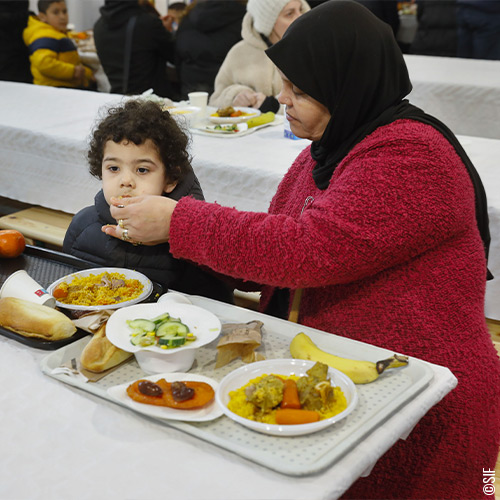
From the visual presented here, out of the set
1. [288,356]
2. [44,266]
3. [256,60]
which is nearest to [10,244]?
[44,266]

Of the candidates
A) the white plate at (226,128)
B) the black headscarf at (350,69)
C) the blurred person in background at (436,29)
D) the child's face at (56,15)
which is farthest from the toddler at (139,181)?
the blurred person in background at (436,29)

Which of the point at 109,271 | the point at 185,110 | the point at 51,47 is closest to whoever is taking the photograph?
the point at 109,271

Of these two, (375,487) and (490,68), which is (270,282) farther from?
(490,68)

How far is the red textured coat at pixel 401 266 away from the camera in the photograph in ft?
4.34

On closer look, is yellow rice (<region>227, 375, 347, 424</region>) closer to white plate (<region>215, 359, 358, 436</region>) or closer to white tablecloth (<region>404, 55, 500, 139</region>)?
white plate (<region>215, 359, 358, 436</region>)

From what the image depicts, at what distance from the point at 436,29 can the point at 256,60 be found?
105 inches

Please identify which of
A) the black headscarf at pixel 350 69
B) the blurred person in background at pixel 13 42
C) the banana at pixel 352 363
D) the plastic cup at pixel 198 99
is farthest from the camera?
the blurred person in background at pixel 13 42

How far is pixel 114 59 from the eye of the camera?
215 inches

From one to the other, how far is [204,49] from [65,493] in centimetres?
445

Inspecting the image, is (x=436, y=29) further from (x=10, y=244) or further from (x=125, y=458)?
(x=125, y=458)

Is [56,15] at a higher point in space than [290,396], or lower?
higher

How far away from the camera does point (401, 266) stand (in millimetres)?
1408

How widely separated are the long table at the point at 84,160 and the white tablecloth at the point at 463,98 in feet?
2.39

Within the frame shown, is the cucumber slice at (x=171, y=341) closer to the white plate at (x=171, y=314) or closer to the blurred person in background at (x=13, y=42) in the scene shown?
the white plate at (x=171, y=314)
